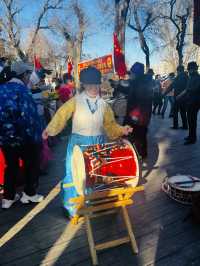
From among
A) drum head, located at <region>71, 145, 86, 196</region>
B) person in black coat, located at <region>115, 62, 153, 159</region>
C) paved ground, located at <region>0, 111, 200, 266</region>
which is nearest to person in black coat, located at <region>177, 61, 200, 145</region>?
person in black coat, located at <region>115, 62, 153, 159</region>

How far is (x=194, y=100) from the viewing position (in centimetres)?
745

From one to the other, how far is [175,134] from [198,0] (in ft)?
20.1

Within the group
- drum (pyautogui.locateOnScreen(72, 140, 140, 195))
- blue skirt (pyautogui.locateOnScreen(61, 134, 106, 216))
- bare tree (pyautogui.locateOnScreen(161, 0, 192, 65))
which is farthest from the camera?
bare tree (pyautogui.locateOnScreen(161, 0, 192, 65))

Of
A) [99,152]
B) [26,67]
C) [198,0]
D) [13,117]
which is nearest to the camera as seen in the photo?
[198,0]

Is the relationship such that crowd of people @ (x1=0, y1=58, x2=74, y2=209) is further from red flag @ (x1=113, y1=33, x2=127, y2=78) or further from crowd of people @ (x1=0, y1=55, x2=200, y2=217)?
red flag @ (x1=113, y1=33, x2=127, y2=78)

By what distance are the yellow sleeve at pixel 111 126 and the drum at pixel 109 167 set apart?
0.39m

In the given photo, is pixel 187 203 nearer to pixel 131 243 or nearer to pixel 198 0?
pixel 131 243

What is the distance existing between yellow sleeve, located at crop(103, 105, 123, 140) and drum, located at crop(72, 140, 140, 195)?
1.27 feet

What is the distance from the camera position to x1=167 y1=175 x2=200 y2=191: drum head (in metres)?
4.23

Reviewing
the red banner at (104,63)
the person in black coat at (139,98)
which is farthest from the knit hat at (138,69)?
the red banner at (104,63)

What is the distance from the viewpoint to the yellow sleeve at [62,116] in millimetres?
3707

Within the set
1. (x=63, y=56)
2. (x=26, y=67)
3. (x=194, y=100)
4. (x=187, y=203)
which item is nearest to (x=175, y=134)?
(x=194, y=100)

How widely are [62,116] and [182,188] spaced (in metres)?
1.76

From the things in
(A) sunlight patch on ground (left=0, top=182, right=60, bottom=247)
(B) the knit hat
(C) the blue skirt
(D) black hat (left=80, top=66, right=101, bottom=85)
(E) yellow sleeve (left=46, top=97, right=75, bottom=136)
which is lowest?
(A) sunlight patch on ground (left=0, top=182, right=60, bottom=247)
